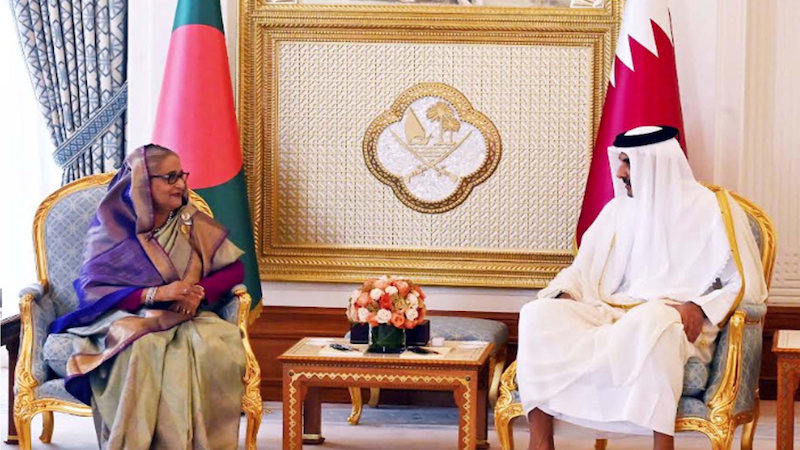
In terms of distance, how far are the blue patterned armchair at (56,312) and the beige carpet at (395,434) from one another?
0.84ft

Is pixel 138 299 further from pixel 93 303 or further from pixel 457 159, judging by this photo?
pixel 457 159

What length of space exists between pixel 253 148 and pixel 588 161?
1797 millimetres

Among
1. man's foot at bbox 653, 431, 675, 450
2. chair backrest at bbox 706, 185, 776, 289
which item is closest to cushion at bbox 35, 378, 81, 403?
man's foot at bbox 653, 431, 675, 450

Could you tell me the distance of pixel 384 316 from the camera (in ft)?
14.9

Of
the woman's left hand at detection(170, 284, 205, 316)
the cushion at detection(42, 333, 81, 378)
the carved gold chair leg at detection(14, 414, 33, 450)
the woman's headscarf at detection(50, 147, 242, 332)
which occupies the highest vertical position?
the woman's headscarf at detection(50, 147, 242, 332)

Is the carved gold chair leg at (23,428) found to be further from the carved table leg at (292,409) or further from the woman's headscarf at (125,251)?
the carved table leg at (292,409)

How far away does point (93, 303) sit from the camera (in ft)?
15.2

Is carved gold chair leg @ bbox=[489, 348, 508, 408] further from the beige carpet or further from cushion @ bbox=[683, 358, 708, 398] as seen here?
cushion @ bbox=[683, 358, 708, 398]

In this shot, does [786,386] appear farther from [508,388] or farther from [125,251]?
[125,251]

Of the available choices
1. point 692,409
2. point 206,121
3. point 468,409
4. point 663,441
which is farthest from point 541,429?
point 206,121

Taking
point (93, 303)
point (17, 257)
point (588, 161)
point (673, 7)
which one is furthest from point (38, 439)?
point (673, 7)

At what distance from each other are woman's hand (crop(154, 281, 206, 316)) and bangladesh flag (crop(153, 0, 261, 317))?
1.04 m

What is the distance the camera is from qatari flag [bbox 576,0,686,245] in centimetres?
559

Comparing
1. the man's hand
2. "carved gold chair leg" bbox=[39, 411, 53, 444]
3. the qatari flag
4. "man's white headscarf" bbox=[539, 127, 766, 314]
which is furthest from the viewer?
the qatari flag
